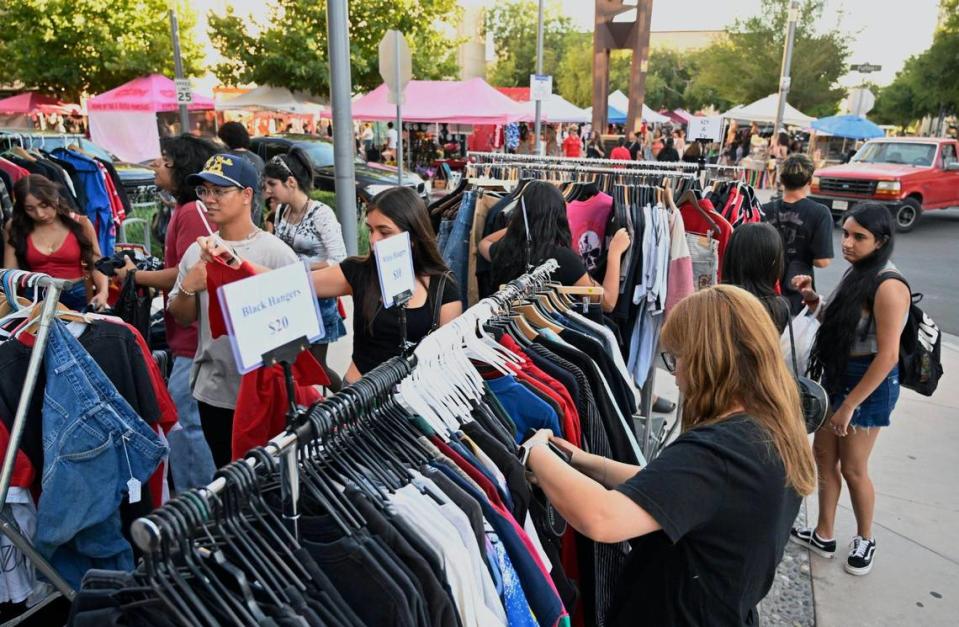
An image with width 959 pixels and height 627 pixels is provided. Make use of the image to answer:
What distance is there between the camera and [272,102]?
18.0m

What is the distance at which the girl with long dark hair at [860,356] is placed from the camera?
3.06 metres

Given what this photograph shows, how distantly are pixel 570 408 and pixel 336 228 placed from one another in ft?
9.66

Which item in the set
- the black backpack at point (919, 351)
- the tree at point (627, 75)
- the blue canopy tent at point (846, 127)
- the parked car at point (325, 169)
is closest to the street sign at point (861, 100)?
the blue canopy tent at point (846, 127)

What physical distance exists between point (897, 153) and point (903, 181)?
1.76 metres

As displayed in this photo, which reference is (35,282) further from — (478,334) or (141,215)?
(141,215)

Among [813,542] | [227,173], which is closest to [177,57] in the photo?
[227,173]

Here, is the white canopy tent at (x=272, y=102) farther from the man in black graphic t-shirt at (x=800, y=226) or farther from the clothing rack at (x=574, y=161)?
the man in black graphic t-shirt at (x=800, y=226)

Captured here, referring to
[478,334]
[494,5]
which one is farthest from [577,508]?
[494,5]

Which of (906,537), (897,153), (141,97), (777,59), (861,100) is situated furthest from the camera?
(777,59)

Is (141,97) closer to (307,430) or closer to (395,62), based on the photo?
(395,62)

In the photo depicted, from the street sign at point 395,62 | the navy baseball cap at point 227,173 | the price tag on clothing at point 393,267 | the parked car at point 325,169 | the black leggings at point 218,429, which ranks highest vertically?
the street sign at point 395,62

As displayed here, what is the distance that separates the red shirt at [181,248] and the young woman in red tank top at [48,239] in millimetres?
739

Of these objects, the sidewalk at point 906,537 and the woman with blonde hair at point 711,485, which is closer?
the woman with blonde hair at point 711,485

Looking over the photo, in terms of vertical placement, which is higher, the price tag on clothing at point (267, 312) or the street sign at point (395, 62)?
the street sign at point (395, 62)
